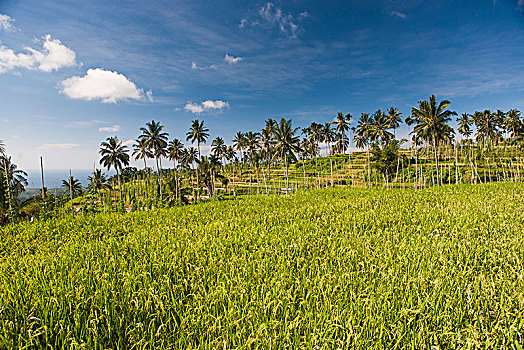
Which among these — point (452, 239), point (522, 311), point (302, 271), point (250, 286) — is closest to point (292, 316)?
point (250, 286)

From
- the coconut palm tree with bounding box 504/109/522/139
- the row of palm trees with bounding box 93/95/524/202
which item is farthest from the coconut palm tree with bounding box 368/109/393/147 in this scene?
the coconut palm tree with bounding box 504/109/522/139

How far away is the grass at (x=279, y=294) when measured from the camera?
2.15m

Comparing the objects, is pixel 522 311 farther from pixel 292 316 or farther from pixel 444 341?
pixel 292 316

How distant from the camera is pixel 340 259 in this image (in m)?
3.77

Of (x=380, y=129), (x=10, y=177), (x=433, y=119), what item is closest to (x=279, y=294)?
(x=10, y=177)

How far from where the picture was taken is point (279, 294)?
2719 mm

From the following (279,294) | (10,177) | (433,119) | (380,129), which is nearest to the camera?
(279,294)

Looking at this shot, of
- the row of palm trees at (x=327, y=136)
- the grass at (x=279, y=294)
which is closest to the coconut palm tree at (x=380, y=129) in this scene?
the row of palm trees at (x=327, y=136)

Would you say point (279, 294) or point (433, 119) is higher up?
point (433, 119)

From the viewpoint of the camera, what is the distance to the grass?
2.15 meters

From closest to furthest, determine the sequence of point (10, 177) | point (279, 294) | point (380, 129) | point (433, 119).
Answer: point (279, 294) < point (10, 177) < point (433, 119) < point (380, 129)

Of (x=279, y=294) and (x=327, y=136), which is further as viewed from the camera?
(x=327, y=136)

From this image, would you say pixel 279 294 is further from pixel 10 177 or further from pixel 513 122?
pixel 513 122

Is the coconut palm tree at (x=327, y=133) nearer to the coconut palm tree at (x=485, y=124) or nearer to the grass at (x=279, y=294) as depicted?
the coconut palm tree at (x=485, y=124)
